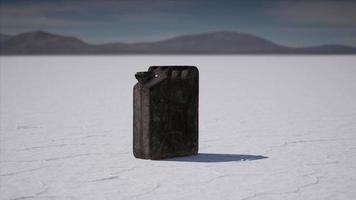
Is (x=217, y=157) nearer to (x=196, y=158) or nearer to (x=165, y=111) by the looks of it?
(x=196, y=158)

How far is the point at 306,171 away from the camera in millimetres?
3379

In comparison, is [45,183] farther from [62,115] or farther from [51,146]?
[62,115]

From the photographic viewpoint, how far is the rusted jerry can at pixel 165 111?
11.8 ft

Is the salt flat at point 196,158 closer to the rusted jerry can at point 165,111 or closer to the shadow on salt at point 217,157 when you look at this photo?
the shadow on salt at point 217,157

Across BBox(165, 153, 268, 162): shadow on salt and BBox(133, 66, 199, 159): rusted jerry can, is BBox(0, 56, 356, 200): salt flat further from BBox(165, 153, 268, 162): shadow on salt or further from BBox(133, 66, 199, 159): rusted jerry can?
BBox(133, 66, 199, 159): rusted jerry can

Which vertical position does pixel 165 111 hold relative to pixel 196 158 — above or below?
above

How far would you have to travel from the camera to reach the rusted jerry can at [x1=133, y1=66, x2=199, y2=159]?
360 cm

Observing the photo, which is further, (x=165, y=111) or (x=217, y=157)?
(x=217, y=157)

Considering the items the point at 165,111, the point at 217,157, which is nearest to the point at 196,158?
the point at 217,157

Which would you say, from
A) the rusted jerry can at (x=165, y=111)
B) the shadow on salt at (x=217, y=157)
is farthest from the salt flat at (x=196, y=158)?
the rusted jerry can at (x=165, y=111)

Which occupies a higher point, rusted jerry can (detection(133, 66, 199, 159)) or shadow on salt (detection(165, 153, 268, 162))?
rusted jerry can (detection(133, 66, 199, 159))

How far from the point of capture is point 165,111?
3.65 meters

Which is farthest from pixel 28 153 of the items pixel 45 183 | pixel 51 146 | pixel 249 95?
pixel 249 95

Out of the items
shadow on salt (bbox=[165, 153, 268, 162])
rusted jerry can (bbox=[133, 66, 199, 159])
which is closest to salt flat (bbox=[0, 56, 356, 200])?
shadow on salt (bbox=[165, 153, 268, 162])
